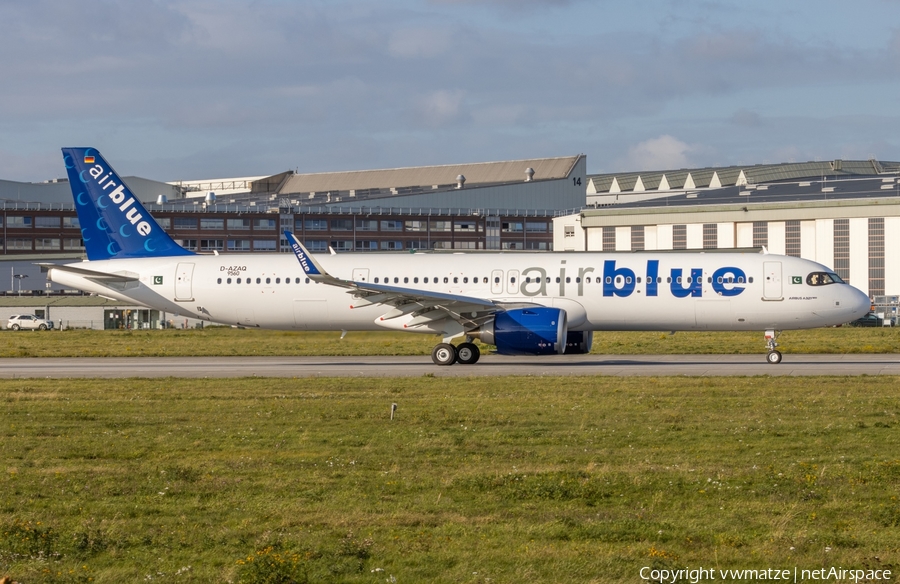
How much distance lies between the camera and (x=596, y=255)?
121ft

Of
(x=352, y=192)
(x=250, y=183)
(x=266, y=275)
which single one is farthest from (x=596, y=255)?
(x=250, y=183)

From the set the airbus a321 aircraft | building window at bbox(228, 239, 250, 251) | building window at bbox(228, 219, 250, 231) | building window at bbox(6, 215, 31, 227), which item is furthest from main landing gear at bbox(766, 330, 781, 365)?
building window at bbox(6, 215, 31, 227)

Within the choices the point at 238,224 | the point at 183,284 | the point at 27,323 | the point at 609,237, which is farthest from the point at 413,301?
the point at 238,224

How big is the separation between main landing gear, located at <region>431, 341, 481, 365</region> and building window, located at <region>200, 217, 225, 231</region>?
91889 millimetres

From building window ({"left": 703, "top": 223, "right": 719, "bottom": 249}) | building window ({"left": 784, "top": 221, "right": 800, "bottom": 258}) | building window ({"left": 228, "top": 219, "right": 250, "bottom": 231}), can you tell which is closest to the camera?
building window ({"left": 784, "top": 221, "right": 800, "bottom": 258})

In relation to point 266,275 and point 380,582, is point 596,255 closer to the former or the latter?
point 266,275

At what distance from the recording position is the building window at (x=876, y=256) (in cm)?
7850

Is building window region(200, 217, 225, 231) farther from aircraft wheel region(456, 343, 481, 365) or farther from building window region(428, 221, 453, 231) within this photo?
aircraft wheel region(456, 343, 481, 365)

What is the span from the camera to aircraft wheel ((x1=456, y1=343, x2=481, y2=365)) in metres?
35.8

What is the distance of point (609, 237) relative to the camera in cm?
9094

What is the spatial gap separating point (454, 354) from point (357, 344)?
1269 cm

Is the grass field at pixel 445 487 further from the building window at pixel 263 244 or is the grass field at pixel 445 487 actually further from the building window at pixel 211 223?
the building window at pixel 211 223

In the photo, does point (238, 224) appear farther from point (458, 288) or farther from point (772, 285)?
point (772, 285)

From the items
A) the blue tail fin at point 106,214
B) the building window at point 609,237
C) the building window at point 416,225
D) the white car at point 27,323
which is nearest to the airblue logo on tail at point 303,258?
the blue tail fin at point 106,214
